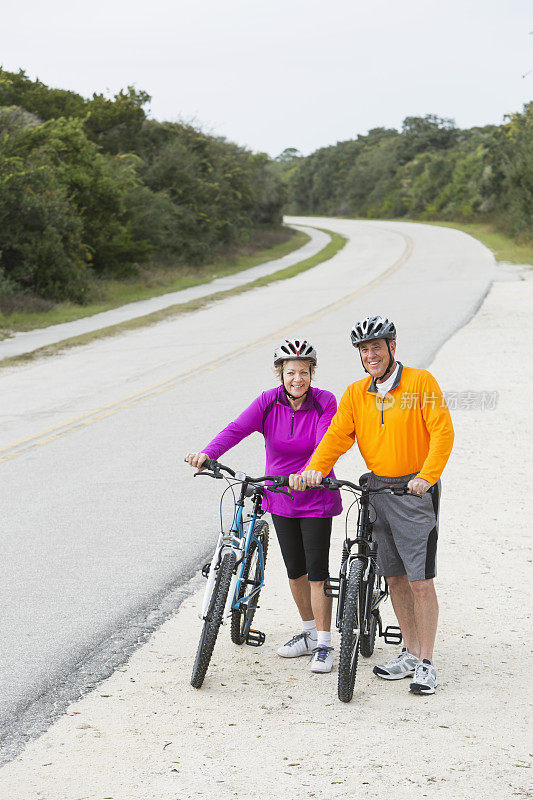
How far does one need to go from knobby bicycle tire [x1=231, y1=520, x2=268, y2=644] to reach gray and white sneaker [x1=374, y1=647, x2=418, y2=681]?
2.90 ft

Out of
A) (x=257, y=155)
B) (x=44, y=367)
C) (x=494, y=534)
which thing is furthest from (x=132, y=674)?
(x=257, y=155)

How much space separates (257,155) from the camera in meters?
55.7

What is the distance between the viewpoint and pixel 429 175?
83500 mm

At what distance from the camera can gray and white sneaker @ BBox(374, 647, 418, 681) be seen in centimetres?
556

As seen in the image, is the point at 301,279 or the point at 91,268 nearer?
the point at 91,268

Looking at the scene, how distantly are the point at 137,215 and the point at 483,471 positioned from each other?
2679cm

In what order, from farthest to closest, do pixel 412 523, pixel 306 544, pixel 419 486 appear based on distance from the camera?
1. pixel 306 544
2. pixel 412 523
3. pixel 419 486

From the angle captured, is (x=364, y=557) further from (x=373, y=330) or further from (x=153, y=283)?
(x=153, y=283)

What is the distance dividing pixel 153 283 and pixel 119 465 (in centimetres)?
2398

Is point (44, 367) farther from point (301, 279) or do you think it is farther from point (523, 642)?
point (301, 279)

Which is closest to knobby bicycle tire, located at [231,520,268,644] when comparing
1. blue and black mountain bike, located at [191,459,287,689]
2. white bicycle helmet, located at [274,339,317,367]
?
blue and black mountain bike, located at [191,459,287,689]

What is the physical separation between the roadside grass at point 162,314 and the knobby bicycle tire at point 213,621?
14.8 metres

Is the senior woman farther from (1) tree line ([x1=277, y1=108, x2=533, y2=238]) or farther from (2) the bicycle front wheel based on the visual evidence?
(1) tree line ([x1=277, y1=108, x2=533, y2=238])

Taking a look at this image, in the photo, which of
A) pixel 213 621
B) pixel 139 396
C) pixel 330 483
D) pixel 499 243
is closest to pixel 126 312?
pixel 139 396
